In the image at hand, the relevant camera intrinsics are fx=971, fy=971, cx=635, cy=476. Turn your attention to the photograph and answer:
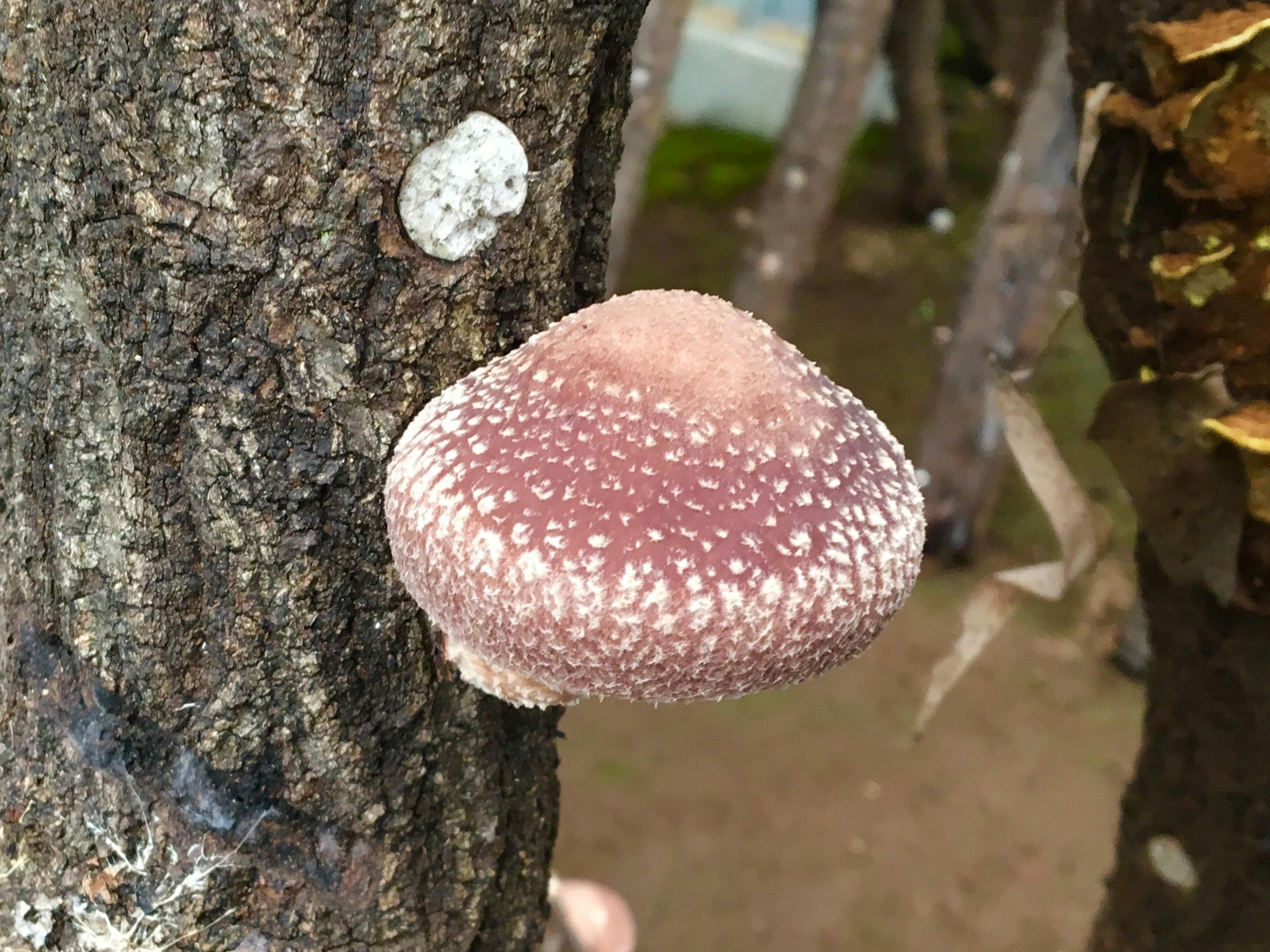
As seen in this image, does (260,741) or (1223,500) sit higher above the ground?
(1223,500)

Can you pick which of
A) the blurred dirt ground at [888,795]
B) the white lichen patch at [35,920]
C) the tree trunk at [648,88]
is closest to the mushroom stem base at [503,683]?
the white lichen patch at [35,920]

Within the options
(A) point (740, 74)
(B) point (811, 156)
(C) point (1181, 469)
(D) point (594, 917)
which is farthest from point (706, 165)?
(C) point (1181, 469)

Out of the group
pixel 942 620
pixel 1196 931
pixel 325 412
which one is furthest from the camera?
pixel 942 620

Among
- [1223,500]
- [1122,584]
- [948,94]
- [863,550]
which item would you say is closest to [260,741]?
[863,550]

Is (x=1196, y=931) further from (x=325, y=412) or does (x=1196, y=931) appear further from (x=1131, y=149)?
(x=325, y=412)

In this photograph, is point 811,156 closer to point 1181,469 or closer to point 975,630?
point 975,630

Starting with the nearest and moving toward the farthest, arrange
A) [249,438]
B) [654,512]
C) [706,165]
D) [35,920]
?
[654,512] < [249,438] < [35,920] < [706,165]

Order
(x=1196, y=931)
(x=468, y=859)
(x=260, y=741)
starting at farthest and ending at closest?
(x=1196, y=931), (x=468, y=859), (x=260, y=741)

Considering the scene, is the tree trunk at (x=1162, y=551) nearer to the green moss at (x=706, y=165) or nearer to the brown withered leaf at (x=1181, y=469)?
the brown withered leaf at (x=1181, y=469)
